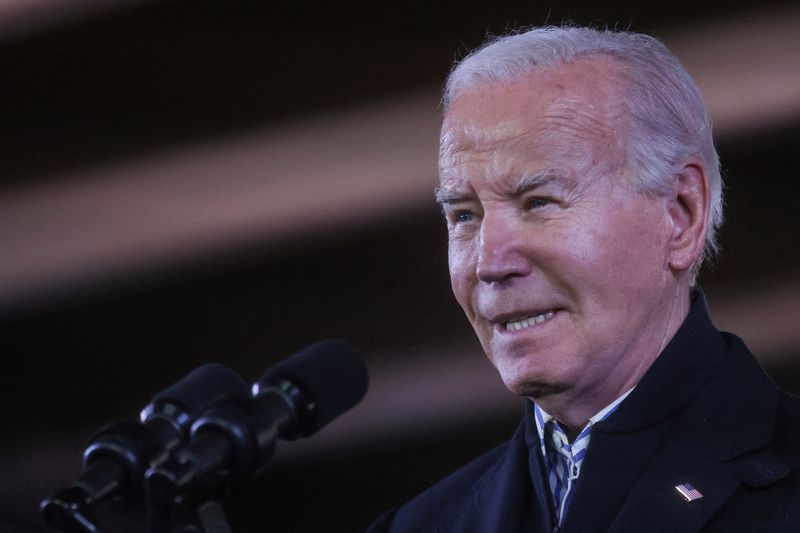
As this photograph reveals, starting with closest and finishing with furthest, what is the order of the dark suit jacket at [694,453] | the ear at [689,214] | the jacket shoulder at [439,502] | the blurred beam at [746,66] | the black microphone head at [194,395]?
1. the black microphone head at [194,395]
2. the dark suit jacket at [694,453]
3. the ear at [689,214]
4. the jacket shoulder at [439,502]
5. the blurred beam at [746,66]

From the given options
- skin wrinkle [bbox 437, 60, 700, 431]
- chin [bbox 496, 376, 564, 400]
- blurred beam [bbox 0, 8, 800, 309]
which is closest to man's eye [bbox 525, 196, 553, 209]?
skin wrinkle [bbox 437, 60, 700, 431]

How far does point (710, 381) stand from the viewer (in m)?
1.81

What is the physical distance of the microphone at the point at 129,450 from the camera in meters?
1.31

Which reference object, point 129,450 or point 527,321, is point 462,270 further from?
point 129,450

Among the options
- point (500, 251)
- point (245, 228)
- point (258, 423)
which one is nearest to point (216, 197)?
point (245, 228)

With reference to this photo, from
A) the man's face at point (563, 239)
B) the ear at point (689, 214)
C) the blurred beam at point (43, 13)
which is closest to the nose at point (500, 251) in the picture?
the man's face at point (563, 239)

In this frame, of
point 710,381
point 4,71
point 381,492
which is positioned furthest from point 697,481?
point 4,71

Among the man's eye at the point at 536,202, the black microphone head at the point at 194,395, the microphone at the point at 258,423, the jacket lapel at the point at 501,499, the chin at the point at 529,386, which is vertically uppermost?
the man's eye at the point at 536,202

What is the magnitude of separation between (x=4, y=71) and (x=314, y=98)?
718mm

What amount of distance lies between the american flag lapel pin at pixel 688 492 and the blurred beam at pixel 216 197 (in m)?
1.24

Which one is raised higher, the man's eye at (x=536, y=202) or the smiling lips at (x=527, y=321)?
the man's eye at (x=536, y=202)

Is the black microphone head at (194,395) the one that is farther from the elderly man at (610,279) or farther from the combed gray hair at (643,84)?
the combed gray hair at (643,84)

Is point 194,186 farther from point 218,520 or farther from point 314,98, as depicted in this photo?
point 218,520

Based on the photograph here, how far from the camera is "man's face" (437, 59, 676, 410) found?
5.65 feet
